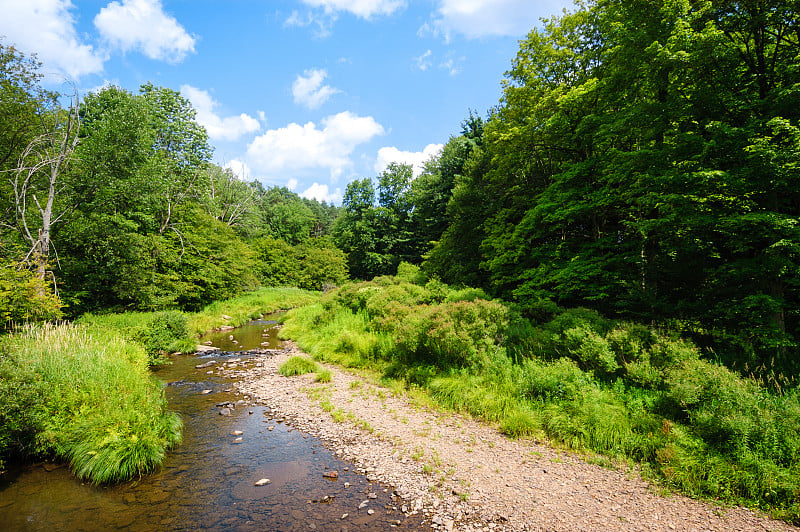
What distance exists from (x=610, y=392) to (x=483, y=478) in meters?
3.79

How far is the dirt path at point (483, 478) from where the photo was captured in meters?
4.82

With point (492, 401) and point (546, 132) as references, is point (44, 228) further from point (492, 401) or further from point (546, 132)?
point (546, 132)

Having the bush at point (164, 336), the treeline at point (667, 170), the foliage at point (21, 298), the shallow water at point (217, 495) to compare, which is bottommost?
the shallow water at point (217, 495)

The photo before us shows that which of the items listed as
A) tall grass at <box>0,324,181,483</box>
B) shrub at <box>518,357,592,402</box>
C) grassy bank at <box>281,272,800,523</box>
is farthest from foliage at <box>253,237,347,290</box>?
shrub at <box>518,357,592,402</box>

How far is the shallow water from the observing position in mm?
5004

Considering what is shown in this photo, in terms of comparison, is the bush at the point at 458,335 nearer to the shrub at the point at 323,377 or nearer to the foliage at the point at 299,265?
the shrub at the point at 323,377

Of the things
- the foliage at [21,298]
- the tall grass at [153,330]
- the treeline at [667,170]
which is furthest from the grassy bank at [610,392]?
the foliage at [21,298]

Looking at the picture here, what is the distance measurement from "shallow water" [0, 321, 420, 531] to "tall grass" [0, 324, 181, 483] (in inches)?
12.0

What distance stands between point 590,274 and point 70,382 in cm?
1645

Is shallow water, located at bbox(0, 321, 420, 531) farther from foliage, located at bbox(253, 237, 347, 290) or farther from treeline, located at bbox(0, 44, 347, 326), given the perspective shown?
foliage, located at bbox(253, 237, 347, 290)

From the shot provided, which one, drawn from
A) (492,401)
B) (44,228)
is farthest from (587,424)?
(44,228)

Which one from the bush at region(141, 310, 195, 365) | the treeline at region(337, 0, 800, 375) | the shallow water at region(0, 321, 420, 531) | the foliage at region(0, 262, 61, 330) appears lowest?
the shallow water at region(0, 321, 420, 531)

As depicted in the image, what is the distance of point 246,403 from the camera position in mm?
10062

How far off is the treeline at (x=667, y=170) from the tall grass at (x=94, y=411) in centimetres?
1175
